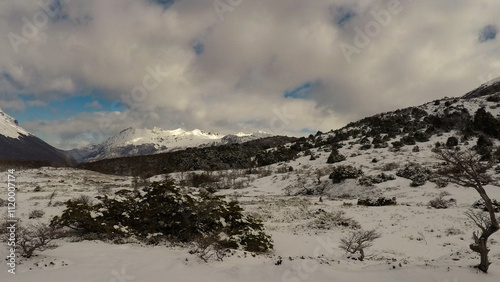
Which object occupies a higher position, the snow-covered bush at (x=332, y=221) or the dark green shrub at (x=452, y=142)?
the dark green shrub at (x=452, y=142)

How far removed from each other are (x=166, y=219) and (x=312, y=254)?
749cm

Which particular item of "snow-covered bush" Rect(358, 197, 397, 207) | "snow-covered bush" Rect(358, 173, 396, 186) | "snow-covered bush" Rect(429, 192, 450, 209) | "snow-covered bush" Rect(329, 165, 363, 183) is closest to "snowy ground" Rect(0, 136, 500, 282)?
"snow-covered bush" Rect(429, 192, 450, 209)

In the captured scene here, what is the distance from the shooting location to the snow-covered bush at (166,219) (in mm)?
12859

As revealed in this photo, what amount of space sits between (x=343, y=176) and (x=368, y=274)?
2432 cm

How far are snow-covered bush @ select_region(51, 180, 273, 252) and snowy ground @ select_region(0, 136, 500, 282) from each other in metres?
1.04

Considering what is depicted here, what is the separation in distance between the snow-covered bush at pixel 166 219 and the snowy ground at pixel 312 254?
3.41 ft

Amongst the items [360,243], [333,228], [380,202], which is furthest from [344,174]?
[360,243]

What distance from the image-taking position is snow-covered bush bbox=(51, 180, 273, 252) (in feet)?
42.2

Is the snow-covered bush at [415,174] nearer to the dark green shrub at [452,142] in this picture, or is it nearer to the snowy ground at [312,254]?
the snowy ground at [312,254]

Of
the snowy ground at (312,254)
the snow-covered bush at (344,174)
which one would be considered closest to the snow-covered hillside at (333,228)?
the snowy ground at (312,254)

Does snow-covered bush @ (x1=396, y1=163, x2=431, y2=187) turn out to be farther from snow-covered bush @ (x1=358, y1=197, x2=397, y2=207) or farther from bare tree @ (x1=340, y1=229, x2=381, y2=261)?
bare tree @ (x1=340, y1=229, x2=381, y2=261)

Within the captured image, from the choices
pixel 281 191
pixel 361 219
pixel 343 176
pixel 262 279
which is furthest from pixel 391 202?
pixel 262 279

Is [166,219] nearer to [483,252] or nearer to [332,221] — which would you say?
[332,221]

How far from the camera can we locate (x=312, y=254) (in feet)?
41.2
